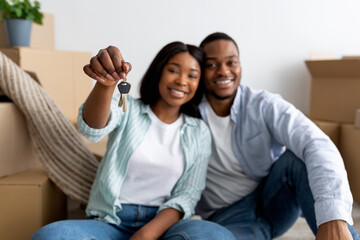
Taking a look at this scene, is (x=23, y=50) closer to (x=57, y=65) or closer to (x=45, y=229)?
(x=57, y=65)

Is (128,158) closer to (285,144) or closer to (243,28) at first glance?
(285,144)

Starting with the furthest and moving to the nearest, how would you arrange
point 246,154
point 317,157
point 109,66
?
point 246,154
point 317,157
point 109,66

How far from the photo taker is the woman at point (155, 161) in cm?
84

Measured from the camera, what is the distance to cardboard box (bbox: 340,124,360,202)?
105cm

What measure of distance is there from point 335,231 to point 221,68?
0.49 meters

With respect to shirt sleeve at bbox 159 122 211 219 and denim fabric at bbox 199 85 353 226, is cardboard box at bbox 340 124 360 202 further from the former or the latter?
shirt sleeve at bbox 159 122 211 219

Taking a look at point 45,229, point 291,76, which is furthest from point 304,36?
point 45,229

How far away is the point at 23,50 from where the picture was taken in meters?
1.20

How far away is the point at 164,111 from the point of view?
0.97 metres

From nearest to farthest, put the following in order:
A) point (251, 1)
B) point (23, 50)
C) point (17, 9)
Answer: point (23, 50), point (17, 9), point (251, 1)

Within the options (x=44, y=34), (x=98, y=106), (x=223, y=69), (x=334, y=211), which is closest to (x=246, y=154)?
(x=223, y=69)

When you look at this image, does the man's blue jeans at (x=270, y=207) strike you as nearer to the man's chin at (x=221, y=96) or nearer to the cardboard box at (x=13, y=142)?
the man's chin at (x=221, y=96)

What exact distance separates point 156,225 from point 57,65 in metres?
0.69

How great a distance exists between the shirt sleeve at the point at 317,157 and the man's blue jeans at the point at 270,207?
0.19ft
